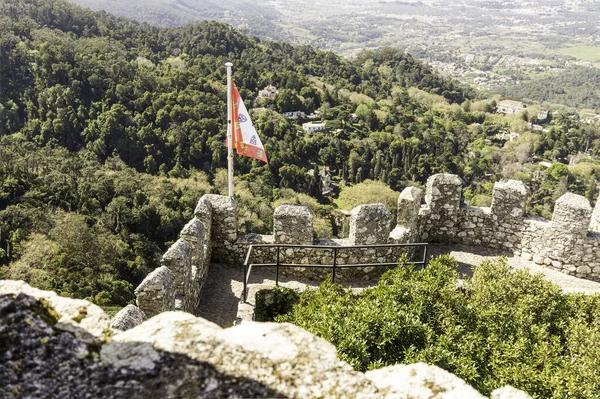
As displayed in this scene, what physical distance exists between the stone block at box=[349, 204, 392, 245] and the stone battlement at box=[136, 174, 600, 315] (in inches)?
0.7

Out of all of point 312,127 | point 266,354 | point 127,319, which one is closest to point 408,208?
point 127,319

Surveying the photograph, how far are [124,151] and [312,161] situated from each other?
24513 millimetres

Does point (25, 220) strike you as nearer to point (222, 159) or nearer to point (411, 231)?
point (222, 159)

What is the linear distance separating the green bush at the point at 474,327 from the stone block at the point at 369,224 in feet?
5.45

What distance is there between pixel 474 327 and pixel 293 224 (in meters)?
3.44

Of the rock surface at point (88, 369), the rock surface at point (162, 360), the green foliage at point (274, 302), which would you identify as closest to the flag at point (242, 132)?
the green foliage at point (274, 302)

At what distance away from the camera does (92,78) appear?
6125 cm

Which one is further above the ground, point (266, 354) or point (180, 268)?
point (266, 354)

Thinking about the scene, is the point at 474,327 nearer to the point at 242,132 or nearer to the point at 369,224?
the point at 369,224

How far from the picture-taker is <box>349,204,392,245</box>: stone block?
8.29 metres

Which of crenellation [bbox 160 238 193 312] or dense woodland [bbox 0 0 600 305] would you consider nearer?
crenellation [bbox 160 238 193 312]

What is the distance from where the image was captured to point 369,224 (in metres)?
8.33

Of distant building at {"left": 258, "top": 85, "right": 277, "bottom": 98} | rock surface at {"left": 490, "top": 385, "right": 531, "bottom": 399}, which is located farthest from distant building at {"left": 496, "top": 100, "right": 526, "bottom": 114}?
rock surface at {"left": 490, "top": 385, "right": 531, "bottom": 399}

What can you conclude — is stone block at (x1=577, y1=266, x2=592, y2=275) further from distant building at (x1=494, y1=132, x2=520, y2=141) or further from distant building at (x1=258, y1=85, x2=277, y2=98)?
distant building at (x1=494, y1=132, x2=520, y2=141)
